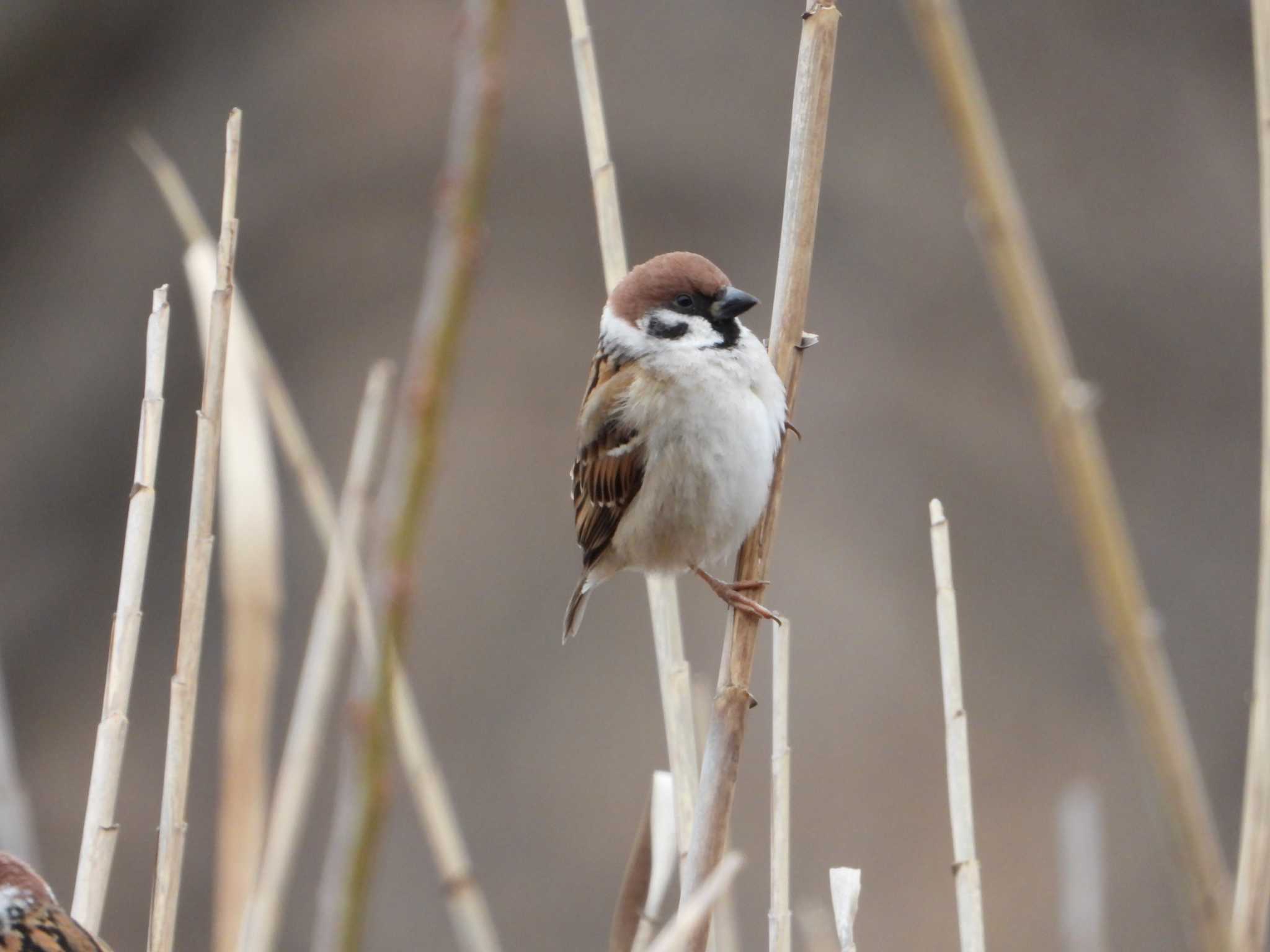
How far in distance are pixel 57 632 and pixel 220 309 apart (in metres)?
4.00

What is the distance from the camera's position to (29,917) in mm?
1570

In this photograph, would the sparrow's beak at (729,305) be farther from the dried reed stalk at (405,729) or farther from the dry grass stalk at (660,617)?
the dried reed stalk at (405,729)

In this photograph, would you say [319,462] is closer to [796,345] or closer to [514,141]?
[514,141]

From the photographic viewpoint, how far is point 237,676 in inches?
29.4

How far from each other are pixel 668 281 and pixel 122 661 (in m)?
0.92

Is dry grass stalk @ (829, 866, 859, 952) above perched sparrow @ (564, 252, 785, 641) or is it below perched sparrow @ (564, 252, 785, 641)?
below

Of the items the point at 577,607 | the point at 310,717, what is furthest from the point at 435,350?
the point at 577,607

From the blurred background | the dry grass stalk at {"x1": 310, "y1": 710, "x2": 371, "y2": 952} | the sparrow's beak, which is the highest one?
the blurred background

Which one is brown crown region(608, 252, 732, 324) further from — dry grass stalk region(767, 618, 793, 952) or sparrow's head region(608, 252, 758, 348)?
dry grass stalk region(767, 618, 793, 952)

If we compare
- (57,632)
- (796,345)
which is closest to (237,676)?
(796,345)

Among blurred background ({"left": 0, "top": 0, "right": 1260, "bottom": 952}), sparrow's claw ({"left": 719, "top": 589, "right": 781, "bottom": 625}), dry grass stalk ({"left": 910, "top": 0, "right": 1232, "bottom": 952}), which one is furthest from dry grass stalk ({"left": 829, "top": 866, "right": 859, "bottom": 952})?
blurred background ({"left": 0, "top": 0, "right": 1260, "bottom": 952})

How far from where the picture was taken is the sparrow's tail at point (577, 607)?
216cm

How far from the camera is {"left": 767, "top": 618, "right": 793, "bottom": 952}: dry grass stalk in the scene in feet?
4.62

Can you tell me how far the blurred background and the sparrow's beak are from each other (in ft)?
9.60
